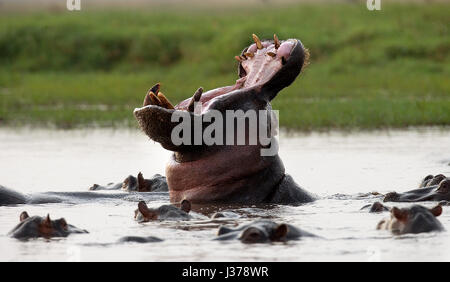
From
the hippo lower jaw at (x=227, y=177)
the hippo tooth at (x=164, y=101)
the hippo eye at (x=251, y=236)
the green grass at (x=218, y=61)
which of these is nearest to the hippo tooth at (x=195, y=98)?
the hippo tooth at (x=164, y=101)

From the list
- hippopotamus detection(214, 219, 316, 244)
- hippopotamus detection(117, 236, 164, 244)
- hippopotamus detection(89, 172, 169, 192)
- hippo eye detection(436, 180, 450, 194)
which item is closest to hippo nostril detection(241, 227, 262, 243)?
hippopotamus detection(214, 219, 316, 244)

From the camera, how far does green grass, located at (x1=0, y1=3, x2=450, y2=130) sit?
19.5 metres

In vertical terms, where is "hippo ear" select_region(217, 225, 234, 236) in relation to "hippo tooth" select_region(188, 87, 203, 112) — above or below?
below

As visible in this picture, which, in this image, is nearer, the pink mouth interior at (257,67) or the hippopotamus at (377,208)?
the hippopotamus at (377,208)

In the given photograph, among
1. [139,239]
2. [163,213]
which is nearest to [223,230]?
[139,239]

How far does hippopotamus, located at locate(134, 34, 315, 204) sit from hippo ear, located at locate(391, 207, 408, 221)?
1509 mm

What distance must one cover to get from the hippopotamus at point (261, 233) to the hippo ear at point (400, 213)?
0.60m

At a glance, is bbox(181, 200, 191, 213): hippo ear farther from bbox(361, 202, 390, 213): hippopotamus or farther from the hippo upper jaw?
bbox(361, 202, 390, 213): hippopotamus

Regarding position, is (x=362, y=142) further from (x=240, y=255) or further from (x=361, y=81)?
(x=361, y=81)

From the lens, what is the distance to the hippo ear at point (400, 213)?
7.02 meters


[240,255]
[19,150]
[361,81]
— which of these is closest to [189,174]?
[240,255]

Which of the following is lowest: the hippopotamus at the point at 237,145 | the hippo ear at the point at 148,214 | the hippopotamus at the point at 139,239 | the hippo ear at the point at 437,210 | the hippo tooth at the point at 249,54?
the hippopotamus at the point at 139,239

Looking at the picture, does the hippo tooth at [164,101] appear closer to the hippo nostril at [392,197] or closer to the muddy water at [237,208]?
the muddy water at [237,208]

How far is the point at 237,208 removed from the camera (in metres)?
8.27
